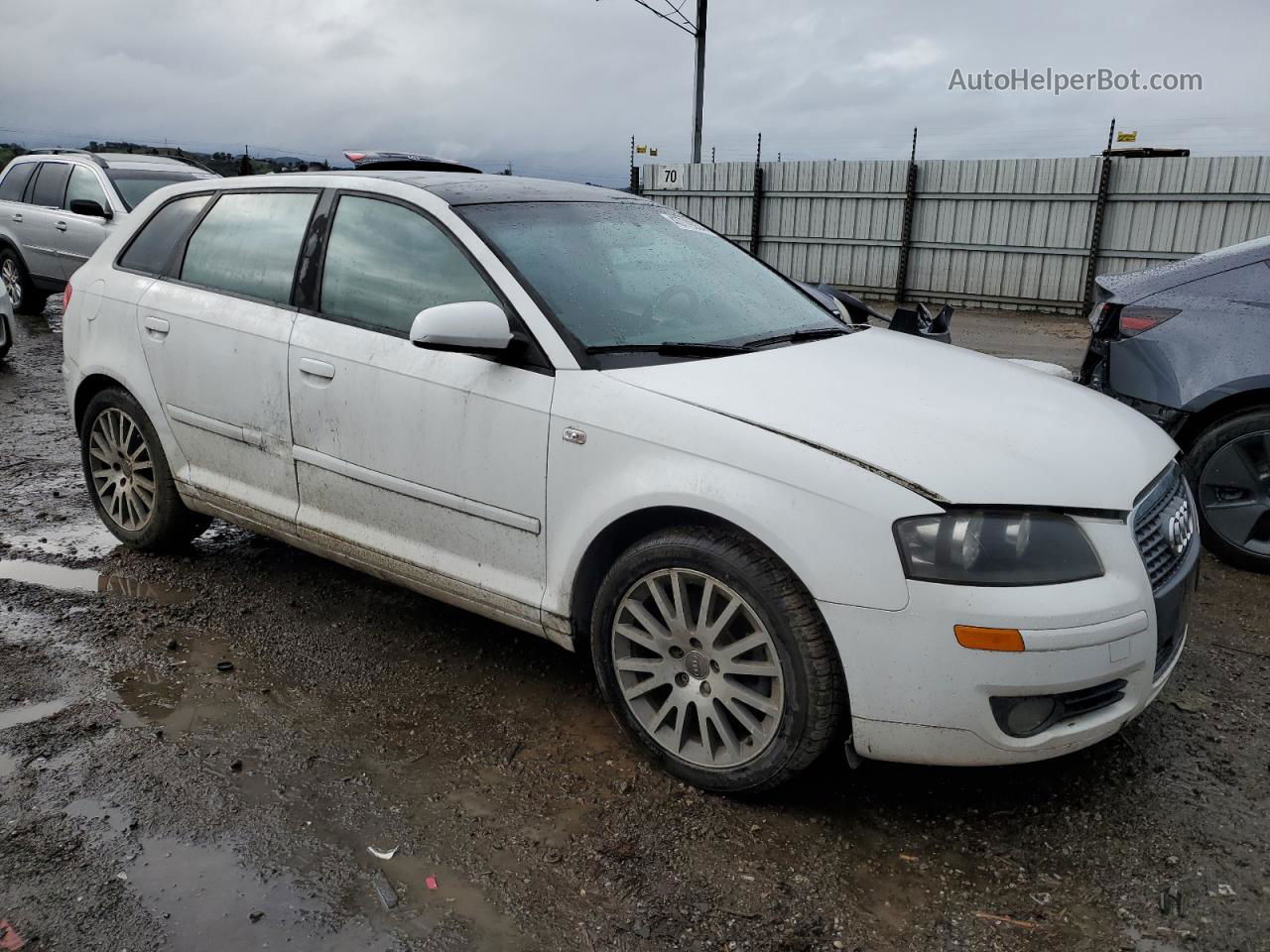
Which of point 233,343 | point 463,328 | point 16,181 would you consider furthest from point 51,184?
point 463,328

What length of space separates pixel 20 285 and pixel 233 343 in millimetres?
10511

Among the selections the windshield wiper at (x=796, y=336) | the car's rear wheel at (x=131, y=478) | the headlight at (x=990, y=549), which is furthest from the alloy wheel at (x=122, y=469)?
the headlight at (x=990, y=549)

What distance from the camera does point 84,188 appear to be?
1129 centimetres

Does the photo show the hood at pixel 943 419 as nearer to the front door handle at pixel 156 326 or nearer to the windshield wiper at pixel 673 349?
the windshield wiper at pixel 673 349

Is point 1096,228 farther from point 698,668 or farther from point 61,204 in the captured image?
point 698,668

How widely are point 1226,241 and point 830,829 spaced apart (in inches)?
627

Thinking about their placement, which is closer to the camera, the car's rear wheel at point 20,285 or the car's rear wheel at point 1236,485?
the car's rear wheel at point 1236,485

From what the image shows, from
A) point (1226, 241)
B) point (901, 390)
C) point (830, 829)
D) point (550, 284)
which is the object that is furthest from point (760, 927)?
point (1226, 241)

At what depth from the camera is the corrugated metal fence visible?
52.0 feet

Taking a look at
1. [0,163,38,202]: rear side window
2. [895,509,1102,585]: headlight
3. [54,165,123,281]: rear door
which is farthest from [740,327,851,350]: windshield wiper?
[0,163,38,202]: rear side window

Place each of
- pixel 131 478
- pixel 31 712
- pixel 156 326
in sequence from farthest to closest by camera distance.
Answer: pixel 131 478
pixel 156 326
pixel 31 712

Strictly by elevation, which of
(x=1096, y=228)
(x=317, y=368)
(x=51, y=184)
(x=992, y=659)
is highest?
(x=51, y=184)

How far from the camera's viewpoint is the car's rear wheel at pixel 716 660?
2.59 meters

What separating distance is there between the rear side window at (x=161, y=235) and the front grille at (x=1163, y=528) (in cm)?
375
